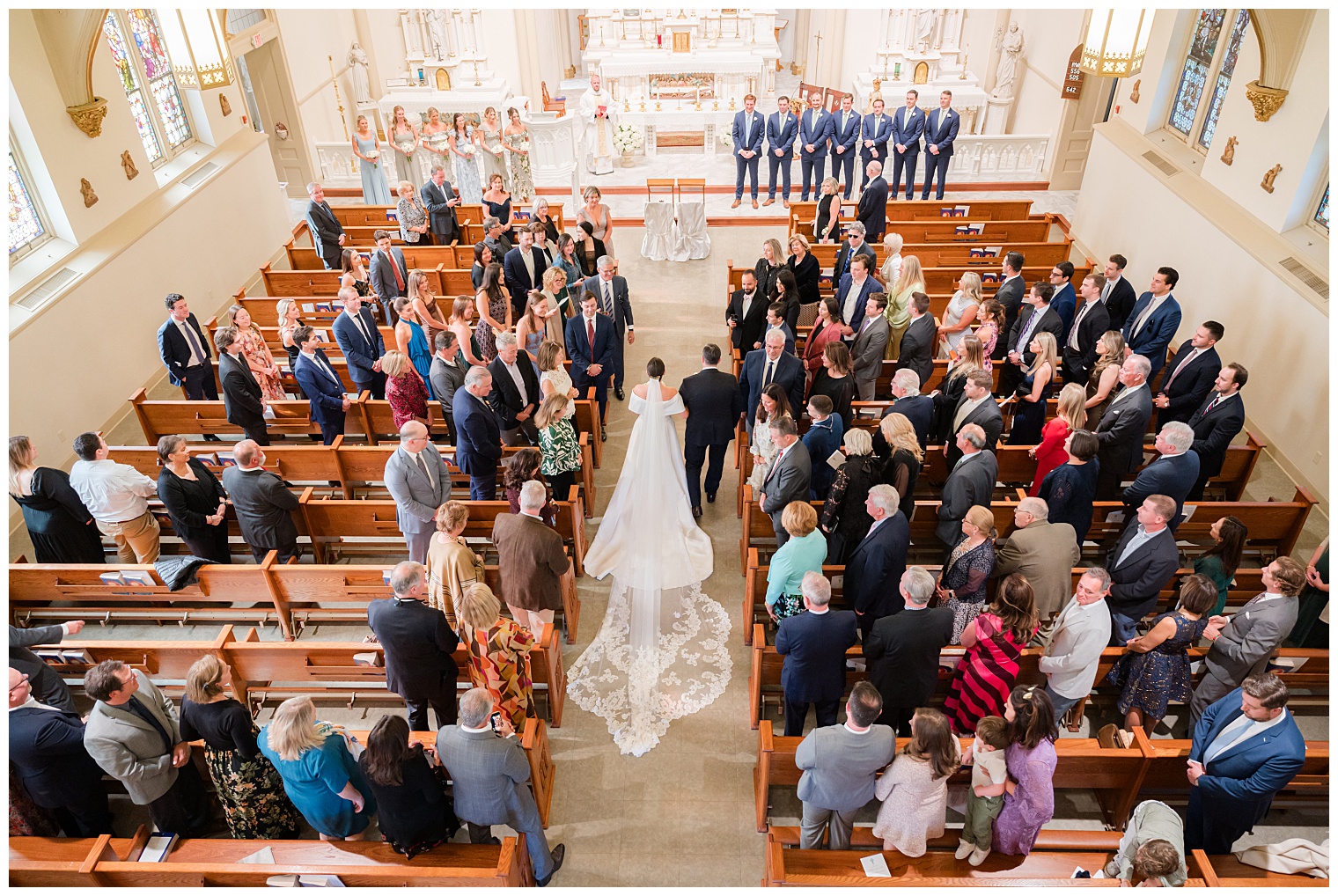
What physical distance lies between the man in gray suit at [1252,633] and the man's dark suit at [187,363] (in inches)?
300

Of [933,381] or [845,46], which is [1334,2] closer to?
[933,381]

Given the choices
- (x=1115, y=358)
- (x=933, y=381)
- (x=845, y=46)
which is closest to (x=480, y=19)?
(x=845, y=46)

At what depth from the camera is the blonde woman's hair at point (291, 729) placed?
3.38 meters

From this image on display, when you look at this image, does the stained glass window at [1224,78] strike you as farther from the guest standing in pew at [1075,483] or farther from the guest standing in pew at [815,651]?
the guest standing in pew at [815,651]

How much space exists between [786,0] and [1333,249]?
11.1 feet

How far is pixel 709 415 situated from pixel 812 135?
23.8 ft

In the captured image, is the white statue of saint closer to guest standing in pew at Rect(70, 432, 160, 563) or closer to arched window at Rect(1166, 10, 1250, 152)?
arched window at Rect(1166, 10, 1250, 152)

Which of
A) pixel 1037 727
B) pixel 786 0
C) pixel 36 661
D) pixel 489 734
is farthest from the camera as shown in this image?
pixel 786 0

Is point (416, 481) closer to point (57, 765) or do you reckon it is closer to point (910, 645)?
point (57, 765)

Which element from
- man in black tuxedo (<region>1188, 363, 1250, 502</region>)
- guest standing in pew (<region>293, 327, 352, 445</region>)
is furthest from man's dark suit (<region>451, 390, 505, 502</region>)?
man in black tuxedo (<region>1188, 363, 1250, 502</region>)

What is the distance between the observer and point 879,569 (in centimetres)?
455

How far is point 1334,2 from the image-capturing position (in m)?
3.44

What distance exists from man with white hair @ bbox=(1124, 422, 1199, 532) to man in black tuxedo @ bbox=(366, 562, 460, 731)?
4.27m

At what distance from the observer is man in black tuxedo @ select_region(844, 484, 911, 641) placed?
14.6ft
